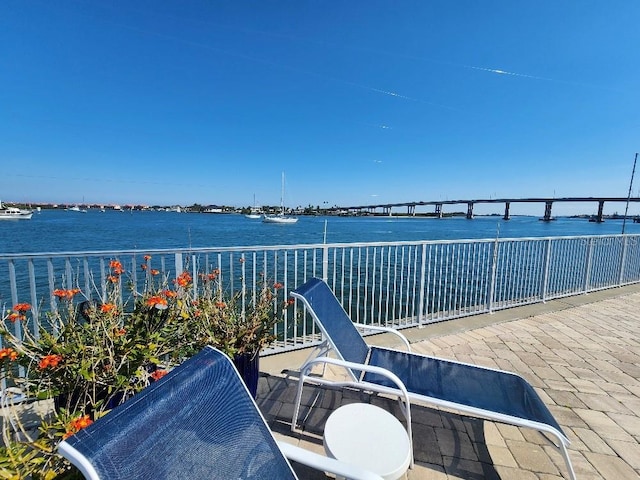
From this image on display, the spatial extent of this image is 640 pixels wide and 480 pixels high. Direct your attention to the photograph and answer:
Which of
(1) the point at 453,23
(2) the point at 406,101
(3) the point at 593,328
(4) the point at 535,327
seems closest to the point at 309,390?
(4) the point at 535,327

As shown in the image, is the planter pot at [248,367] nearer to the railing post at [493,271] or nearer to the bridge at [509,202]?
the railing post at [493,271]

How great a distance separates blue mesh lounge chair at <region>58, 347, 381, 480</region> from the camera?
74cm

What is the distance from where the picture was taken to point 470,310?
Answer: 464 cm

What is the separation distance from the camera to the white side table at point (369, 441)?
1.31m

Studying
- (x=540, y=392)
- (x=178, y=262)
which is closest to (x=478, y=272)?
(x=540, y=392)

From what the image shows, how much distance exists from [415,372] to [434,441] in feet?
1.42

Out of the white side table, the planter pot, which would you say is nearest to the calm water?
the planter pot

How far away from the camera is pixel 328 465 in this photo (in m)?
1.14

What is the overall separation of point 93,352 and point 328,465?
3.91 ft

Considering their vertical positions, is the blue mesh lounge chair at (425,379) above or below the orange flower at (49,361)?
below

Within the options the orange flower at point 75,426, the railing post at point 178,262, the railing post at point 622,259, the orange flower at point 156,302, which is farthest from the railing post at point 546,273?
the orange flower at point 75,426

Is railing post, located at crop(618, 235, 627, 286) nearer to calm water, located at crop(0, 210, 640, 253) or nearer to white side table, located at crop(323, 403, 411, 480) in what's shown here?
calm water, located at crop(0, 210, 640, 253)

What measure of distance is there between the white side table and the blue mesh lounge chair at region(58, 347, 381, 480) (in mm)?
235

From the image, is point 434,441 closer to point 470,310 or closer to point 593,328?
point 470,310
